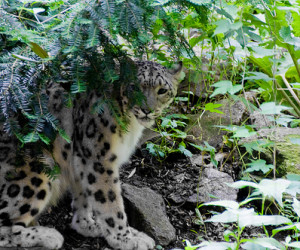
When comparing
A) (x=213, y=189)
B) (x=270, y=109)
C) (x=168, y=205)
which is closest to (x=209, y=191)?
(x=213, y=189)

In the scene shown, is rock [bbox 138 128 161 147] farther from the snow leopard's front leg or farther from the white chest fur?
the snow leopard's front leg

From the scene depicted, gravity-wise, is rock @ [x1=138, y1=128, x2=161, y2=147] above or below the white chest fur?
below

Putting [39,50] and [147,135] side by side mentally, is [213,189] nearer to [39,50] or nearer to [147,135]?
[147,135]

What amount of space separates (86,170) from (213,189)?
1700 mm

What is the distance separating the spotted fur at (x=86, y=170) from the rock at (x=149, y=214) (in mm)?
147

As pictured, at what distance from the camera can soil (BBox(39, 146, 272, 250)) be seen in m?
4.91

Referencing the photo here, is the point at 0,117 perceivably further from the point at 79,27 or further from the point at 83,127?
the point at 83,127

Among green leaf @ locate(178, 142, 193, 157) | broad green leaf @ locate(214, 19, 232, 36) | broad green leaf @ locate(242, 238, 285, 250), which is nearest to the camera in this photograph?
broad green leaf @ locate(242, 238, 285, 250)

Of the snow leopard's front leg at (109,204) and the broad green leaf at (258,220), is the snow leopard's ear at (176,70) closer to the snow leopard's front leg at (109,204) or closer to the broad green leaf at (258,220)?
the snow leopard's front leg at (109,204)

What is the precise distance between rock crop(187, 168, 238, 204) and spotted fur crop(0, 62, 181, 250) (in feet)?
3.19

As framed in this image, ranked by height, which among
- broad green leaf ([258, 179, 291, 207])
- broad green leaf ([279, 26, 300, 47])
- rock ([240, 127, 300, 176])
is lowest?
rock ([240, 127, 300, 176])

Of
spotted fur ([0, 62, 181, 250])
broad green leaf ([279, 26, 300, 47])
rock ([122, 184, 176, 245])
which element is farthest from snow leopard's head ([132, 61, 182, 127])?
broad green leaf ([279, 26, 300, 47])

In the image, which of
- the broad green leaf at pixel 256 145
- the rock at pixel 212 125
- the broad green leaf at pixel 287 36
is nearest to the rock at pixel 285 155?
the broad green leaf at pixel 256 145

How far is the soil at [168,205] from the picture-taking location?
16.1ft
